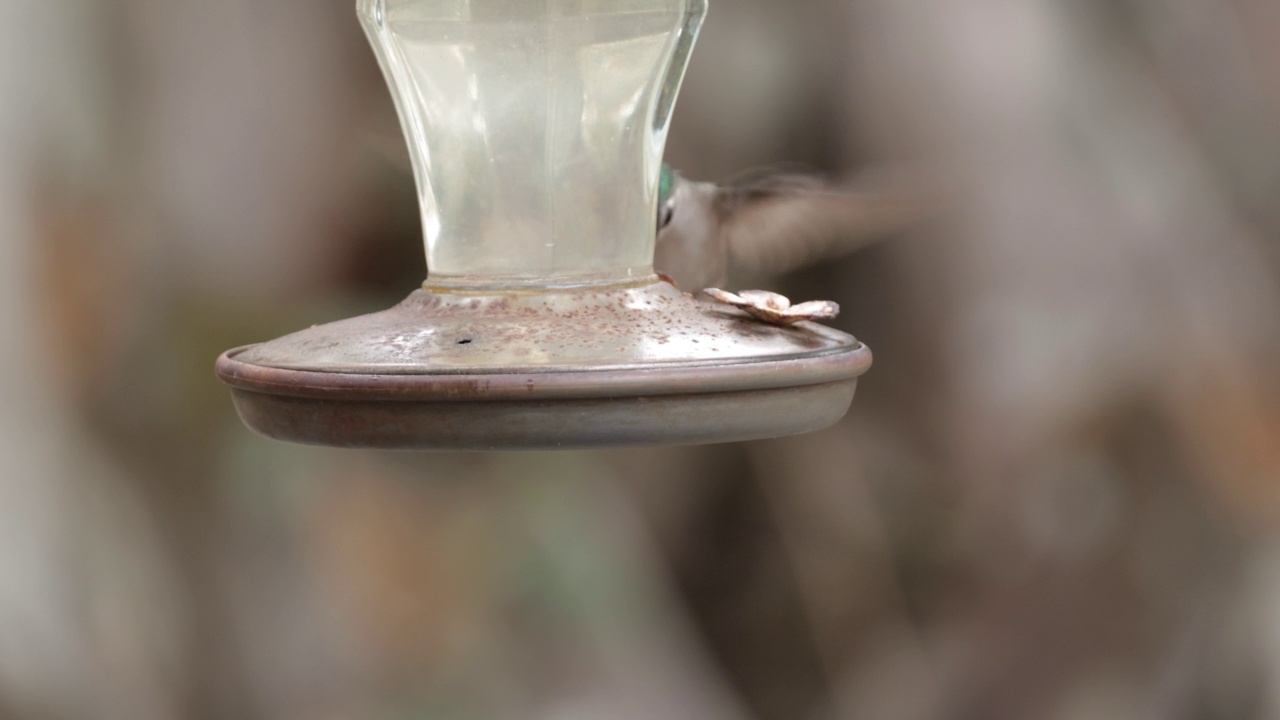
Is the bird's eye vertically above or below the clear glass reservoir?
below

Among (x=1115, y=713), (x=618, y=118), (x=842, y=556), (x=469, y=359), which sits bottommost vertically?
(x=1115, y=713)

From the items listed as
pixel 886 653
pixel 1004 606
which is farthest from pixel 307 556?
pixel 1004 606

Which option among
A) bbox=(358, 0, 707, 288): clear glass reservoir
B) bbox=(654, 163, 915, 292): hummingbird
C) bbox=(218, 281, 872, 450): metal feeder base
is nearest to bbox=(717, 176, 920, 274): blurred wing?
bbox=(654, 163, 915, 292): hummingbird

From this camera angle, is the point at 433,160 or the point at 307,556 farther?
the point at 307,556

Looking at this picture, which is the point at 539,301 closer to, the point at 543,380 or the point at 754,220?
the point at 543,380

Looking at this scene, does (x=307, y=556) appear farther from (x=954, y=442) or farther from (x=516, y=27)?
(x=516, y=27)

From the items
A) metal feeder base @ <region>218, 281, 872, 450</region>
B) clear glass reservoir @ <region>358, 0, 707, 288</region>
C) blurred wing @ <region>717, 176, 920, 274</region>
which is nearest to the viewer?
metal feeder base @ <region>218, 281, 872, 450</region>

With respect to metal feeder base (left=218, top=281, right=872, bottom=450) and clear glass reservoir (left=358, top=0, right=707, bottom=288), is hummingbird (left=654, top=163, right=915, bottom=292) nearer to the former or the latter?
clear glass reservoir (left=358, top=0, right=707, bottom=288)
